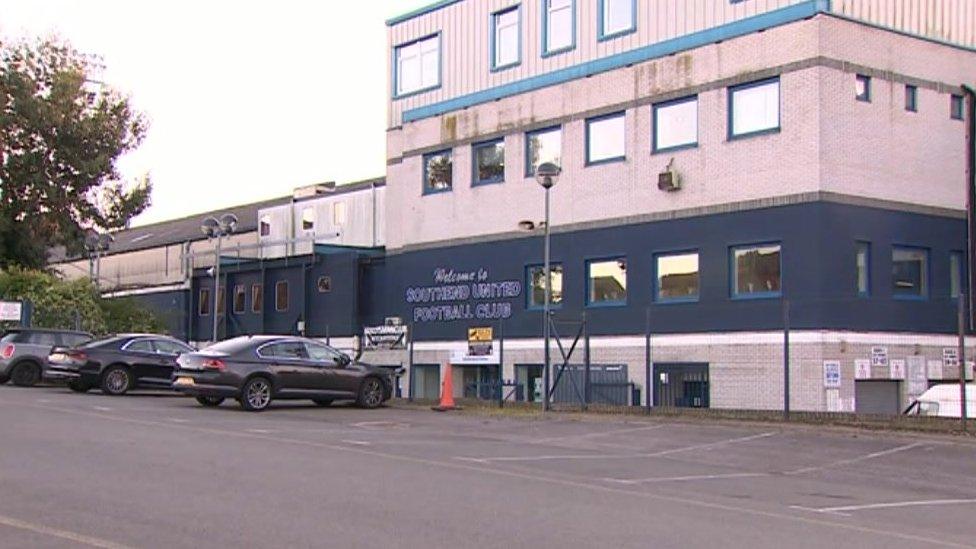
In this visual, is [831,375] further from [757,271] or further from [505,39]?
[505,39]

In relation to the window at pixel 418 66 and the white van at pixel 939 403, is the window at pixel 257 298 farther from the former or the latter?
the white van at pixel 939 403

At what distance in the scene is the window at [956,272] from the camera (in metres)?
29.8

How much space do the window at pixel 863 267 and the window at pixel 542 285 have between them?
840cm

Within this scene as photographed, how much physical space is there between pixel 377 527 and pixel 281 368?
1485 centimetres

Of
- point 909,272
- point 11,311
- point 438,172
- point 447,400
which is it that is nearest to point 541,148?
point 438,172

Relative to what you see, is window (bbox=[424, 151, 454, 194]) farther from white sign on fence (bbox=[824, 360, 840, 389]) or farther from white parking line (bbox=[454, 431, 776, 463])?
white parking line (bbox=[454, 431, 776, 463])

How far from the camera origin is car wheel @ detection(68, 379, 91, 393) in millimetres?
28391

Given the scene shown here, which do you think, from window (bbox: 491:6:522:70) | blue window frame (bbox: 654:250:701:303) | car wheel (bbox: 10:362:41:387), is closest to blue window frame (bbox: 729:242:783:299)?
blue window frame (bbox: 654:250:701:303)

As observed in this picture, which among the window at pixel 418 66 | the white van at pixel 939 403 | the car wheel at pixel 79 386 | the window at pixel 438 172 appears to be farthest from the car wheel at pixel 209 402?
the window at pixel 418 66

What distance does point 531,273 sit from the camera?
3416cm

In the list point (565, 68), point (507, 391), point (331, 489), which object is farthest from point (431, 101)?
point (331, 489)

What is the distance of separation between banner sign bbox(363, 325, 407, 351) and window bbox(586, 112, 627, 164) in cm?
923

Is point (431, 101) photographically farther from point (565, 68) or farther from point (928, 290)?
point (928, 290)

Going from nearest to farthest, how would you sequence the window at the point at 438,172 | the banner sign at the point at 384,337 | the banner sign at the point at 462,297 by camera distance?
the banner sign at the point at 462,297 < the window at the point at 438,172 < the banner sign at the point at 384,337
